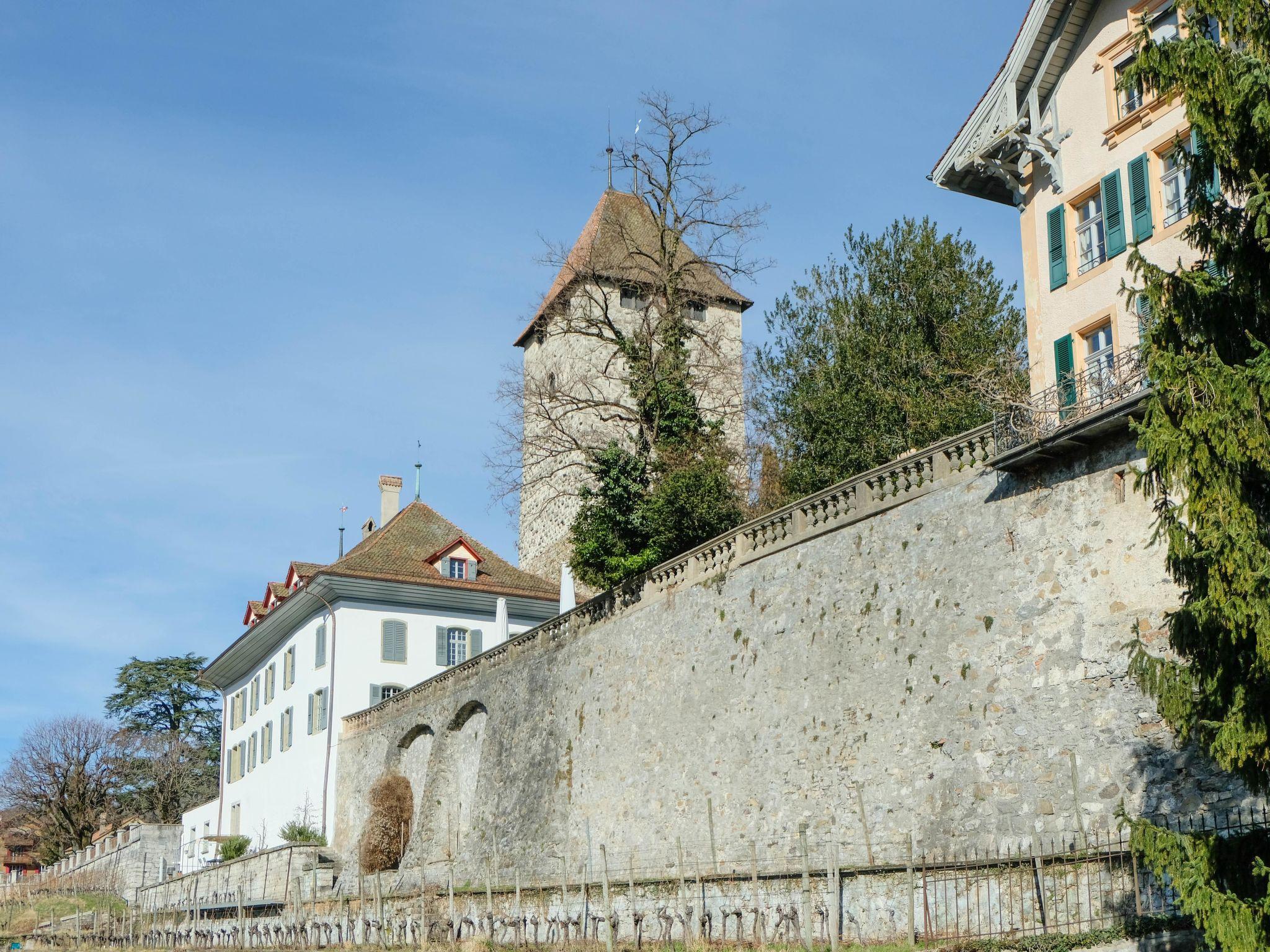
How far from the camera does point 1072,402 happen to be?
18906 millimetres

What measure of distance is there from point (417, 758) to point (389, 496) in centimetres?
1595

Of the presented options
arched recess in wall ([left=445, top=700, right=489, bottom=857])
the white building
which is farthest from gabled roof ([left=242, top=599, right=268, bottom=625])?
arched recess in wall ([left=445, top=700, right=489, bottom=857])

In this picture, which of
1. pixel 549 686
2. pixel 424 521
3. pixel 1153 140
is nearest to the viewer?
pixel 1153 140

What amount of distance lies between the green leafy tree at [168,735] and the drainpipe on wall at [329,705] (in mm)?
31281

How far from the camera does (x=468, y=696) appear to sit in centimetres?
3188

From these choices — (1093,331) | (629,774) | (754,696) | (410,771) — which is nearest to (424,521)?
(410,771)

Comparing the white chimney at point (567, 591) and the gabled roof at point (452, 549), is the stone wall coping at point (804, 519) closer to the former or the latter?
the white chimney at point (567, 591)

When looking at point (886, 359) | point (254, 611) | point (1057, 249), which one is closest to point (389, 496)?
point (254, 611)

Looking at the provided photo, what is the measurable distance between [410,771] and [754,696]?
15.5 m

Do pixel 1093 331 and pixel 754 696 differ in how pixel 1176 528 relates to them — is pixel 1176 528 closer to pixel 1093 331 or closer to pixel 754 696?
pixel 1093 331

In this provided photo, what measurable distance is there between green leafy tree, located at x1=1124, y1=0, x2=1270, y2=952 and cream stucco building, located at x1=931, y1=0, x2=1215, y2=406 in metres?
7.25

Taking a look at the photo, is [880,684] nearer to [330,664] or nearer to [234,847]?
[330,664]

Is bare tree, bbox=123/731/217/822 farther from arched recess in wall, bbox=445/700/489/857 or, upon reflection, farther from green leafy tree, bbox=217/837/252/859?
arched recess in wall, bbox=445/700/489/857

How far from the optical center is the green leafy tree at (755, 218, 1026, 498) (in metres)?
31.7
